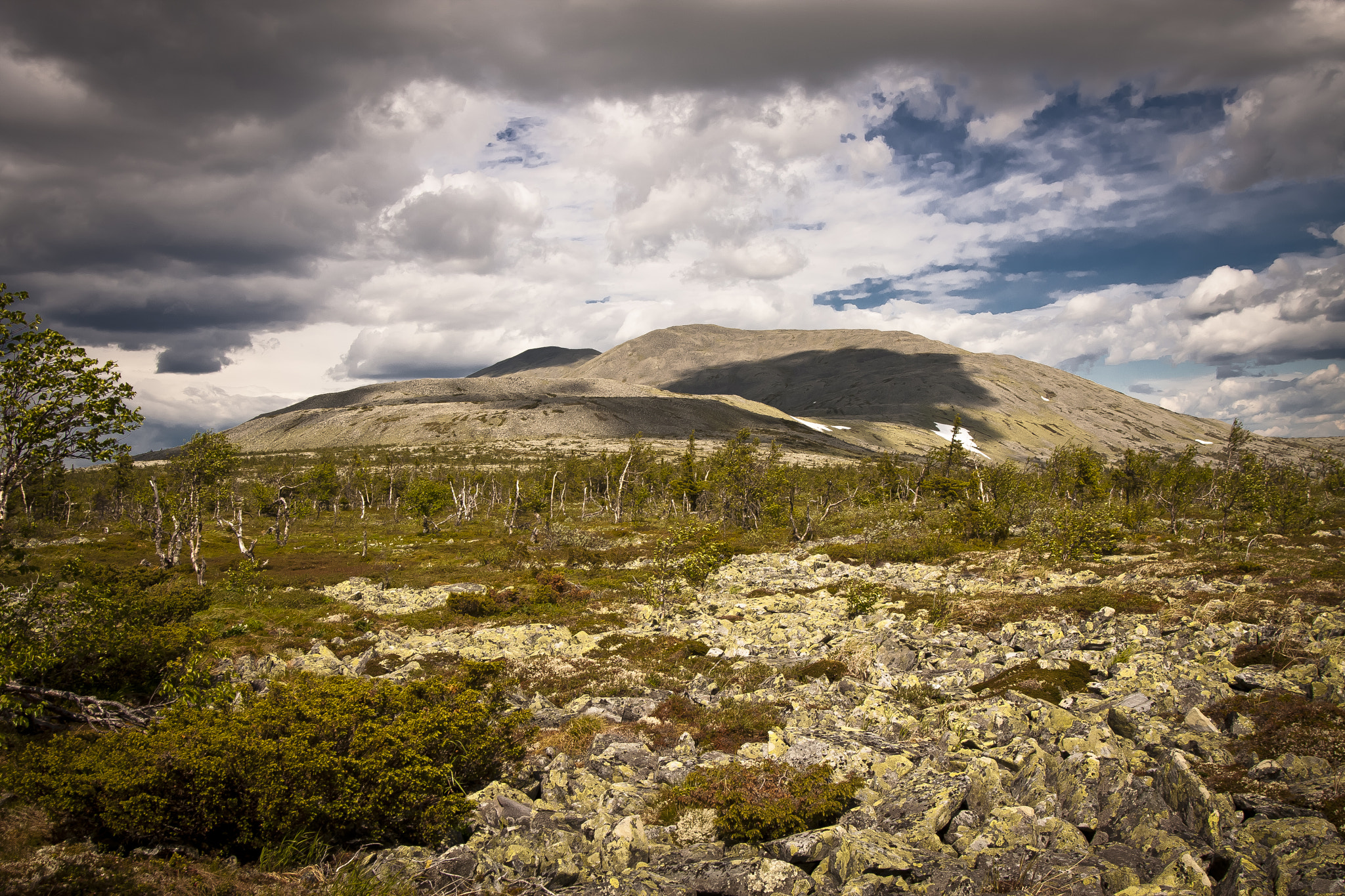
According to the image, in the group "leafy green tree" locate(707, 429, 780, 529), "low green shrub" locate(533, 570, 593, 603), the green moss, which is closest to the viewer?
the green moss

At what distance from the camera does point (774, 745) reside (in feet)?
52.6

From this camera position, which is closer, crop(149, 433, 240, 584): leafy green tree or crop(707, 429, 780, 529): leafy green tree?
crop(149, 433, 240, 584): leafy green tree

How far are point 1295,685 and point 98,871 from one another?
2514cm

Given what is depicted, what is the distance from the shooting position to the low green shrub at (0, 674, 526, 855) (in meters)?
11.2

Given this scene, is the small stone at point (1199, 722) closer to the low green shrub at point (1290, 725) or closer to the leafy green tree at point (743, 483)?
the low green shrub at point (1290, 725)

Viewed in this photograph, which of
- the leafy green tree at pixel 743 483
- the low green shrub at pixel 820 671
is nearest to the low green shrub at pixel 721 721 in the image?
the low green shrub at pixel 820 671

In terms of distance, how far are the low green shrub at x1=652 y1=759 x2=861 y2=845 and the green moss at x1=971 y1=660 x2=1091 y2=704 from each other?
7933mm

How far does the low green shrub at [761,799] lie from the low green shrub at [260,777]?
15.5ft

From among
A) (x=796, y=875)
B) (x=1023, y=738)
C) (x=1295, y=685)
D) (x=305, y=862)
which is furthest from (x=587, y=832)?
(x=1295, y=685)

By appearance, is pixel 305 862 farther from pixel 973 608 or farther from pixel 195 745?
pixel 973 608

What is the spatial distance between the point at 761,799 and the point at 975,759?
5084 mm

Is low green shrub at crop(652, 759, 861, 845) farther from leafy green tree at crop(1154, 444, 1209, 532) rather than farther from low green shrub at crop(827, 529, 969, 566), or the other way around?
leafy green tree at crop(1154, 444, 1209, 532)

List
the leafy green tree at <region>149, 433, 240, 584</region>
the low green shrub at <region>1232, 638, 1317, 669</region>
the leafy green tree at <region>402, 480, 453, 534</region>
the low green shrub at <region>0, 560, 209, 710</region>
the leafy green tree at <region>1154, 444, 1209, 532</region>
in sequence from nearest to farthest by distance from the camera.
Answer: the low green shrub at <region>0, 560, 209, 710</region>
the low green shrub at <region>1232, 638, 1317, 669</region>
the leafy green tree at <region>149, 433, 240, 584</region>
the leafy green tree at <region>1154, 444, 1209, 532</region>
the leafy green tree at <region>402, 480, 453, 534</region>

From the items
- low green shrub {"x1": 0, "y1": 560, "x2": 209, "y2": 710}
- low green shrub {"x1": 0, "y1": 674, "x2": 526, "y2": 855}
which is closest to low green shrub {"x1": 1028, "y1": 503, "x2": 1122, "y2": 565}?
low green shrub {"x1": 0, "y1": 674, "x2": 526, "y2": 855}
